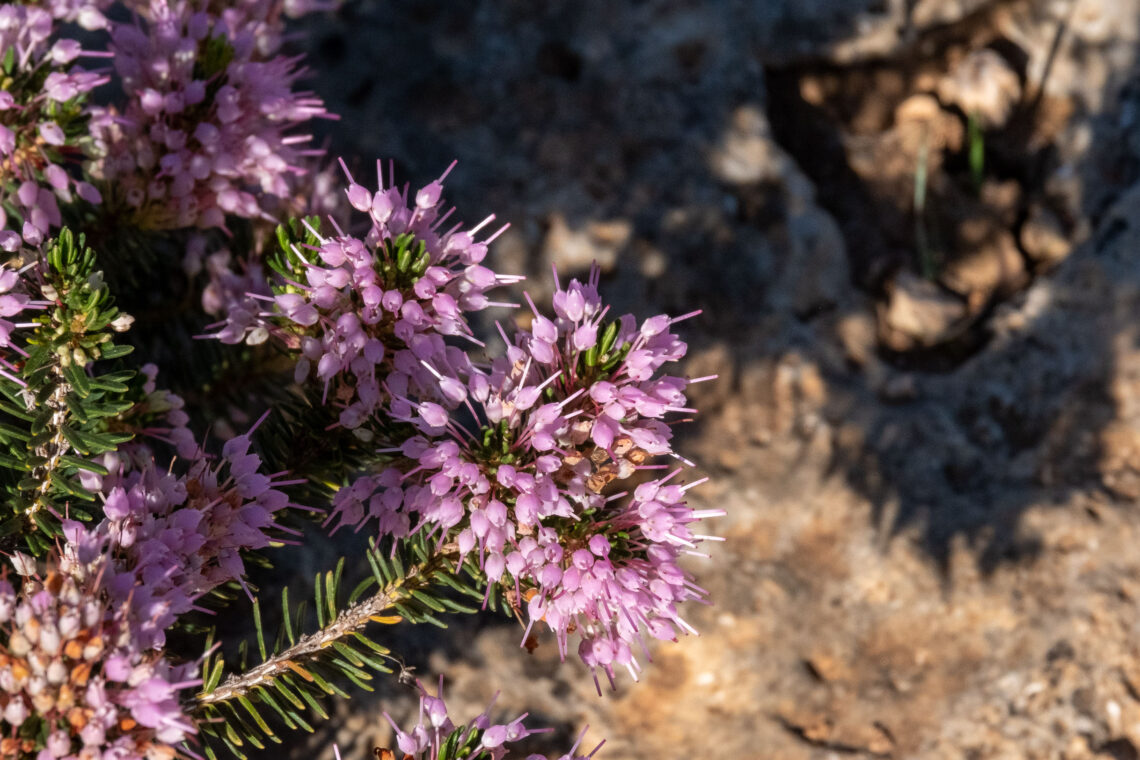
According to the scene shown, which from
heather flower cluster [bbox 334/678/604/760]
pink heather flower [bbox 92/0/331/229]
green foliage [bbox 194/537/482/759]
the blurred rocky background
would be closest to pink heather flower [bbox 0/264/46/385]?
pink heather flower [bbox 92/0/331/229]

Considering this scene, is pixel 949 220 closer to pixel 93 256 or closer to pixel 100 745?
pixel 93 256

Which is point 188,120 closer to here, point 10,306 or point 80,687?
point 10,306

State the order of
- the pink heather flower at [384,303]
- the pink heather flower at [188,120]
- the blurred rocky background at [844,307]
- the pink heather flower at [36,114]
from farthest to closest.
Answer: the blurred rocky background at [844,307] → the pink heather flower at [188,120] → the pink heather flower at [36,114] → the pink heather flower at [384,303]

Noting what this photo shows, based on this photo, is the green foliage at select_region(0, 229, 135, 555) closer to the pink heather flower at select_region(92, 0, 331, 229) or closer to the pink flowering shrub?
the pink flowering shrub

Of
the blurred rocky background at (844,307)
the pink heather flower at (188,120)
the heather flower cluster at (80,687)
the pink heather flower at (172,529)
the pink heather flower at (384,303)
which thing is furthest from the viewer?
the blurred rocky background at (844,307)

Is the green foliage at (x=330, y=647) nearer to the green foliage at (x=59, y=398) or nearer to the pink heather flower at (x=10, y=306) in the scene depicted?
the green foliage at (x=59, y=398)

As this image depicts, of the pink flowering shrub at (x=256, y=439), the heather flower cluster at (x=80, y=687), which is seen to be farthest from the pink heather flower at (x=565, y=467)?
the heather flower cluster at (x=80, y=687)
